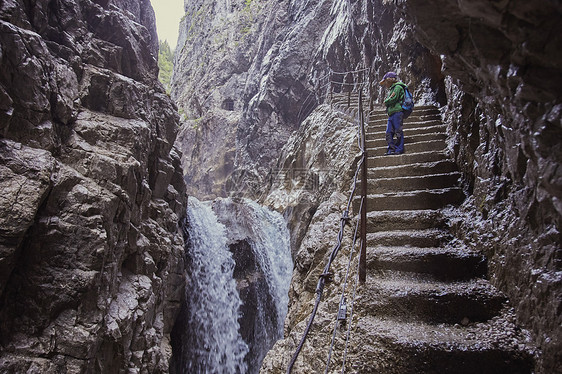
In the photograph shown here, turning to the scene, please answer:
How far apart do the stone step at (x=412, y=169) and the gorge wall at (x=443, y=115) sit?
0.81ft

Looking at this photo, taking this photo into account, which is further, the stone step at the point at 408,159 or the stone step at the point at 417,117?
the stone step at the point at 417,117

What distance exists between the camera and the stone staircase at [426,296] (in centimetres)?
213

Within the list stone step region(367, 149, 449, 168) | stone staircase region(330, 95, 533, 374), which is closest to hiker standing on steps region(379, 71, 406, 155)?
stone step region(367, 149, 449, 168)

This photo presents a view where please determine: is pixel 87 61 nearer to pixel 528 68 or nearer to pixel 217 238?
pixel 217 238

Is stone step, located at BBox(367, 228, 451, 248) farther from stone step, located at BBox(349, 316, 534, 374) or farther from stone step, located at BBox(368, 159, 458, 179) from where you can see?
stone step, located at BBox(368, 159, 458, 179)

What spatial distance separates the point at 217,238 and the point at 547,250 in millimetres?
11840

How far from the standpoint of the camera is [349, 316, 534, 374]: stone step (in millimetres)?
2049

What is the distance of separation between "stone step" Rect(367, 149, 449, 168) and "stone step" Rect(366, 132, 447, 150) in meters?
0.45

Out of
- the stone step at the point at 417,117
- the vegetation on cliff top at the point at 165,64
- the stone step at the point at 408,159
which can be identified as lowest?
the stone step at the point at 408,159

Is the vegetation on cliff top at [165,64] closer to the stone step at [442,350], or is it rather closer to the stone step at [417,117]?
the stone step at [417,117]

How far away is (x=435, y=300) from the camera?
101 inches

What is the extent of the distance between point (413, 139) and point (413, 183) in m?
1.64

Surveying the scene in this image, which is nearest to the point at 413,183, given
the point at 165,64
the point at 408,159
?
the point at 408,159

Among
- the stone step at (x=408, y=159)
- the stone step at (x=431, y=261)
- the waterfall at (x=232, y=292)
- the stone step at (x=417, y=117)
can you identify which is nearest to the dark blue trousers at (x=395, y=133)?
the stone step at (x=408, y=159)
